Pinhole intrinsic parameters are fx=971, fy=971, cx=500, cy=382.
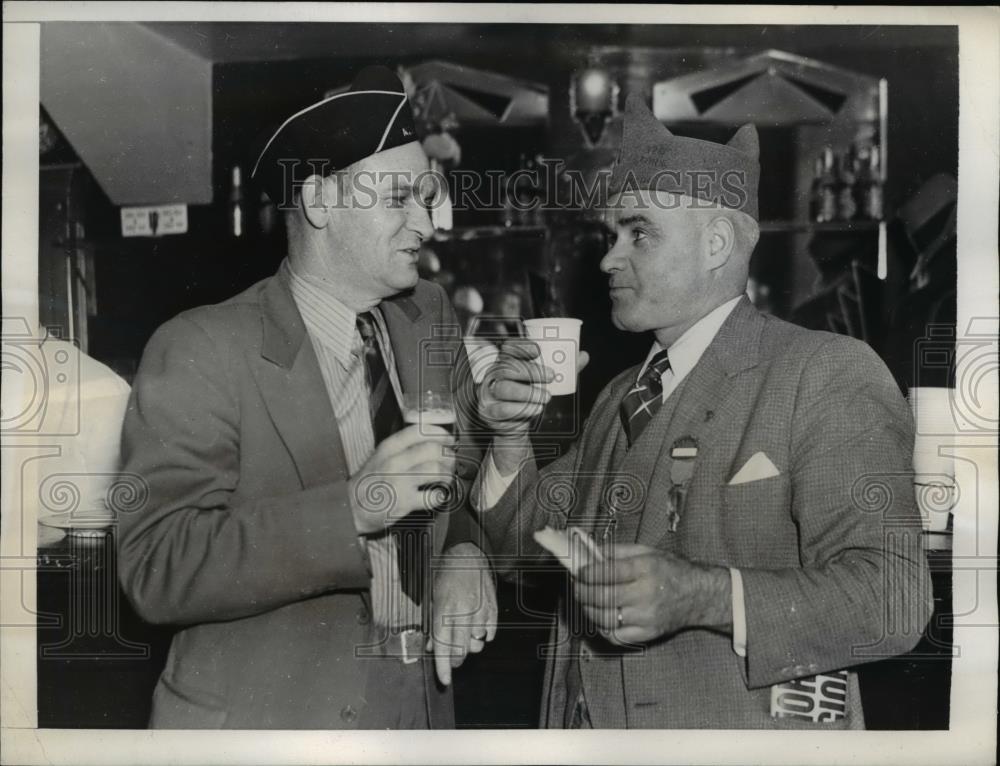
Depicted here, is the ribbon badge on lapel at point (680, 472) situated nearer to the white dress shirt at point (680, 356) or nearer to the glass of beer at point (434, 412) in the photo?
the white dress shirt at point (680, 356)

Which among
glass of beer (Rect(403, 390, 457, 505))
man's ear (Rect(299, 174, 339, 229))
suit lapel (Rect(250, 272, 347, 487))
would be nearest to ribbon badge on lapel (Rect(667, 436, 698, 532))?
glass of beer (Rect(403, 390, 457, 505))

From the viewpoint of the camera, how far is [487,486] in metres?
2.50

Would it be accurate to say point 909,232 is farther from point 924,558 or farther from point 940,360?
point 924,558

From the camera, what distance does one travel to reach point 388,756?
255cm

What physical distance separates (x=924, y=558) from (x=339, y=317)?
5.38ft

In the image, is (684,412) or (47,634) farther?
(47,634)

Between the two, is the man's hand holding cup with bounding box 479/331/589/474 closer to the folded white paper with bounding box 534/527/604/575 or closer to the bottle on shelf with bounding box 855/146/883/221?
the folded white paper with bounding box 534/527/604/575

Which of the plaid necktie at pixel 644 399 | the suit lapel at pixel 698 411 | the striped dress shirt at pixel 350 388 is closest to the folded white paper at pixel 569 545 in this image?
the suit lapel at pixel 698 411

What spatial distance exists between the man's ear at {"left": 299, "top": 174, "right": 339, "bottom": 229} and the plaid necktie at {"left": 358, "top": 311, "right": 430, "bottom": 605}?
10.4 inches

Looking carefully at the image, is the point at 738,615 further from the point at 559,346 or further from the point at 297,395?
the point at 297,395

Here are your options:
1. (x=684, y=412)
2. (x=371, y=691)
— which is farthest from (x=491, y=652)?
(x=684, y=412)

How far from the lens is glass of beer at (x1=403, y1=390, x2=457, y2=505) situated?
8.20 feet

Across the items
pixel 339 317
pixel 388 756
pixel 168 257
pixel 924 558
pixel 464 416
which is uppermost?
pixel 168 257

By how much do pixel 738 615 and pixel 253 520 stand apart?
1211 millimetres
